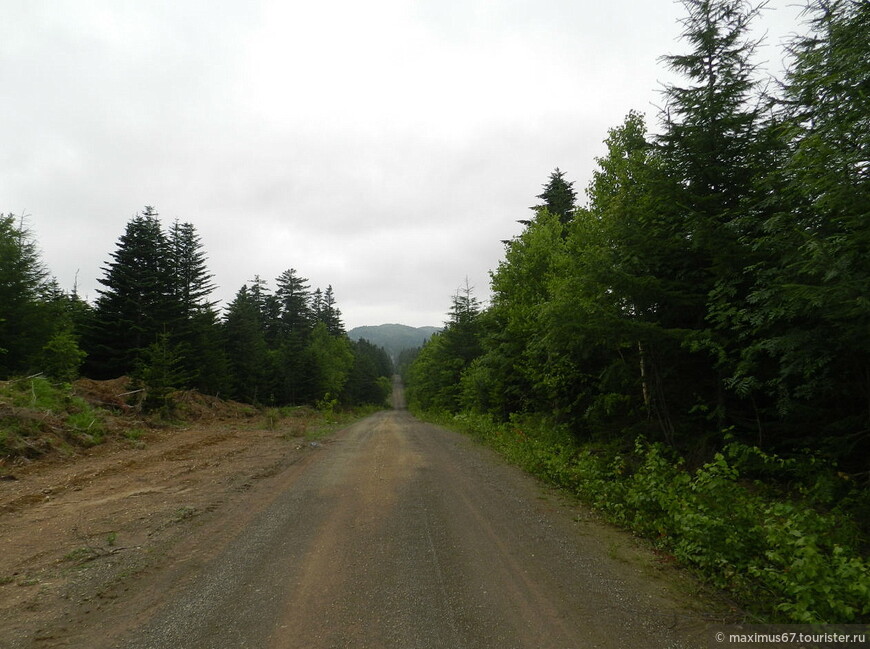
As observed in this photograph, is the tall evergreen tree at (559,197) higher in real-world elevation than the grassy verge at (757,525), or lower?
higher

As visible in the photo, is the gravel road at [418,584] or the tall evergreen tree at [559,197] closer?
the gravel road at [418,584]

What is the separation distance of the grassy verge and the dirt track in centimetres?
49

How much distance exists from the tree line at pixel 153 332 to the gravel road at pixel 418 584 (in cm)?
1495

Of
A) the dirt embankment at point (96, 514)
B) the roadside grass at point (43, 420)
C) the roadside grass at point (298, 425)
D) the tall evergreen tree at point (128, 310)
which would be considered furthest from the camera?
the tall evergreen tree at point (128, 310)

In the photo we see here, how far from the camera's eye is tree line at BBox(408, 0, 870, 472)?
5.65 metres

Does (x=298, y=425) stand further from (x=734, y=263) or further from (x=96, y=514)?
(x=734, y=263)

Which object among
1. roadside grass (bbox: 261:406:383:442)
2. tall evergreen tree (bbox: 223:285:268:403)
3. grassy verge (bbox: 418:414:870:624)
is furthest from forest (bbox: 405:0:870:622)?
tall evergreen tree (bbox: 223:285:268:403)

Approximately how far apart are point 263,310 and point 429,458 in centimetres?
4257

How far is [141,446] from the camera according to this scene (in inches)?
523

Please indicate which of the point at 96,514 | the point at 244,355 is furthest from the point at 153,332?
the point at 96,514

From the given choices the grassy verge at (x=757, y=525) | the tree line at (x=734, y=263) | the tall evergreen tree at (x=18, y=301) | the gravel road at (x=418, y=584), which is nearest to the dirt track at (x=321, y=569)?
the gravel road at (x=418, y=584)

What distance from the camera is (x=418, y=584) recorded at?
15.2 ft

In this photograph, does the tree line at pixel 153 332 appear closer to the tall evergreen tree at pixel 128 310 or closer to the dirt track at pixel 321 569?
the tall evergreen tree at pixel 128 310

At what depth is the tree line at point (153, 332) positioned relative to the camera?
20.1m
